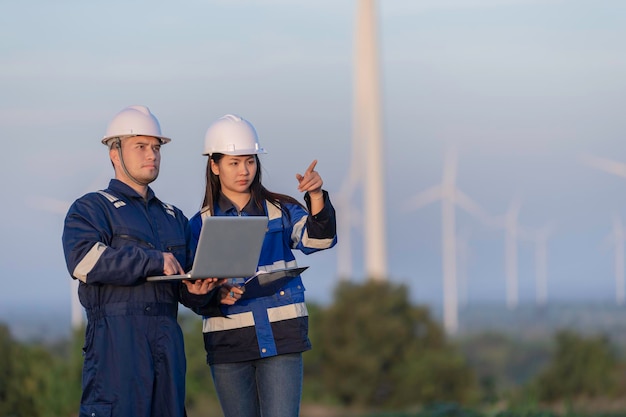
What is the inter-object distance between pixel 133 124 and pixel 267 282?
1084 mm

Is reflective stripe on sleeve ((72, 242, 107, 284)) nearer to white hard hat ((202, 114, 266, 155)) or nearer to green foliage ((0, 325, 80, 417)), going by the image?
white hard hat ((202, 114, 266, 155))

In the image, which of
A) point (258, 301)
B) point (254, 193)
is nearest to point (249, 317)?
point (258, 301)

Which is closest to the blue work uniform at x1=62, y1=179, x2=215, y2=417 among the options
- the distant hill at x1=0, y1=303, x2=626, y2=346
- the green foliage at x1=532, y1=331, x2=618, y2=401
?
the green foliage at x1=532, y1=331, x2=618, y2=401

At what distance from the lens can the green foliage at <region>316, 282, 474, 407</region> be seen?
26.0m

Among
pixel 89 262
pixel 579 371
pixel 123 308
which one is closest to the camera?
pixel 89 262

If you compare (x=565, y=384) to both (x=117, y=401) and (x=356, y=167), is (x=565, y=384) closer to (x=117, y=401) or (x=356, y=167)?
(x=356, y=167)

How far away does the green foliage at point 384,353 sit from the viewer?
2602 cm

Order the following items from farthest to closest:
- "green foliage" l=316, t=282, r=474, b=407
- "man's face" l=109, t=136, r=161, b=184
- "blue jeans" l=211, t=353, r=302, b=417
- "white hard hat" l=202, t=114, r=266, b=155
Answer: "green foliage" l=316, t=282, r=474, b=407, "white hard hat" l=202, t=114, r=266, b=155, "blue jeans" l=211, t=353, r=302, b=417, "man's face" l=109, t=136, r=161, b=184

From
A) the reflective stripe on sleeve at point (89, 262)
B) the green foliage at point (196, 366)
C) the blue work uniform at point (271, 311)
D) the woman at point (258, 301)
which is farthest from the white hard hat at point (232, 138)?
the green foliage at point (196, 366)

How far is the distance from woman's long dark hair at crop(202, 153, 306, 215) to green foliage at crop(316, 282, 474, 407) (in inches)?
726

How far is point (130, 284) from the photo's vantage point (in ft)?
20.5

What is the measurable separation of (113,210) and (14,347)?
12.8 metres

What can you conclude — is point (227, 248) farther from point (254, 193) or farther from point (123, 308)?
point (254, 193)

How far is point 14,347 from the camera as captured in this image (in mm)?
18672
